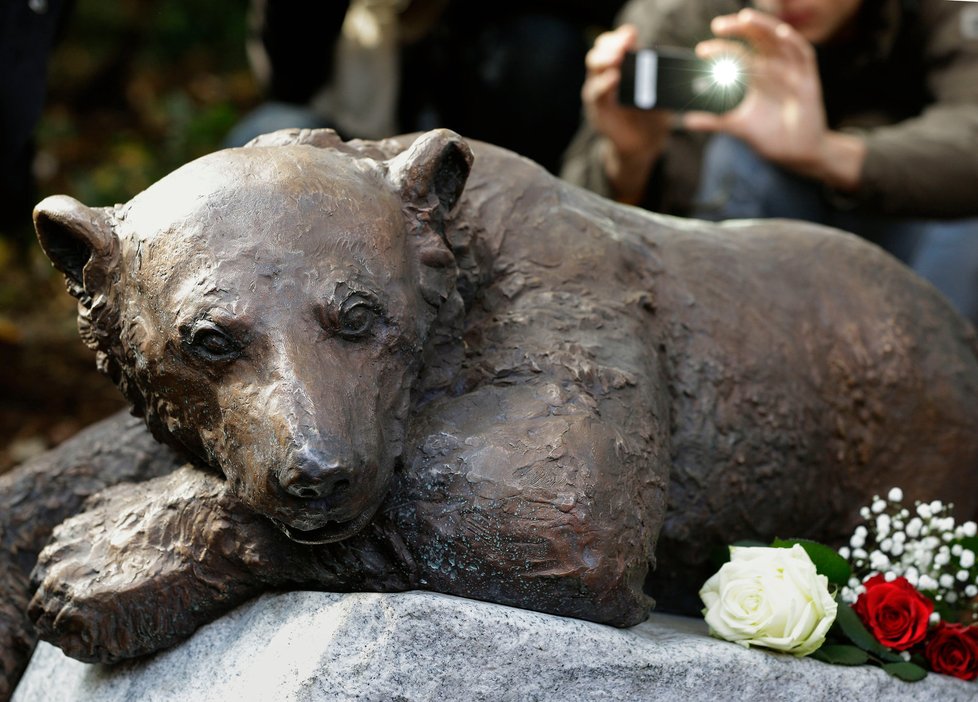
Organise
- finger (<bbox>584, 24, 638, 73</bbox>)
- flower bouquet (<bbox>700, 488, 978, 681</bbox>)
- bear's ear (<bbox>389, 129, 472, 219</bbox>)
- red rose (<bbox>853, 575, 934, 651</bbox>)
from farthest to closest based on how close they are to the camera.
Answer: finger (<bbox>584, 24, 638, 73</bbox>) < red rose (<bbox>853, 575, 934, 651</bbox>) < flower bouquet (<bbox>700, 488, 978, 681</bbox>) < bear's ear (<bbox>389, 129, 472, 219</bbox>)

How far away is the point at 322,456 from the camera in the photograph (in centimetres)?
189

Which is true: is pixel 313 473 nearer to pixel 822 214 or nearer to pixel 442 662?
pixel 442 662

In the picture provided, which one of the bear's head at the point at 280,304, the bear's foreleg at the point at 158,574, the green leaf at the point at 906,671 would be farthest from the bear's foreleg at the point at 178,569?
the green leaf at the point at 906,671

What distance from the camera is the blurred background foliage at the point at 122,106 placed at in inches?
255

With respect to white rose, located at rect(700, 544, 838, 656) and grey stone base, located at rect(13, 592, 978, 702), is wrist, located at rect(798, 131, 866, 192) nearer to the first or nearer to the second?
white rose, located at rect(700, 544, 838, 656)

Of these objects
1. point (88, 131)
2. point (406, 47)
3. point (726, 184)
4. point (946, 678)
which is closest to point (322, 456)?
point (946, 678)

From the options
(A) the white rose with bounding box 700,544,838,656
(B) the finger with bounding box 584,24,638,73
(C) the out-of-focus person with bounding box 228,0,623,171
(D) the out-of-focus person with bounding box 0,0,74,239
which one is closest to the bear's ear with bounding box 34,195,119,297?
(A) the white rose with bounding box 700,544,838,656

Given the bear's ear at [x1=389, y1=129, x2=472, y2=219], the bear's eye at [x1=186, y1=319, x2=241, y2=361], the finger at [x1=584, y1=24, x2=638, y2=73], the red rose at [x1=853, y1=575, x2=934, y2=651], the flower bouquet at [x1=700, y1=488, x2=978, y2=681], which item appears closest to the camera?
the bear's eye at [x1=186, y1=319, x2=241, y2=361]

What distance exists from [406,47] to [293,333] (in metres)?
3.25

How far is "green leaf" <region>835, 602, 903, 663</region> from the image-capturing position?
2482 millimetres

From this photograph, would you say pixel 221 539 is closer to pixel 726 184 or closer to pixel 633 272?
pixel 633 272

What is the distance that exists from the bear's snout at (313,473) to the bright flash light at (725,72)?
6.96ft

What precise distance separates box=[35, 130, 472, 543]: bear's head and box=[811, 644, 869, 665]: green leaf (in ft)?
2.93

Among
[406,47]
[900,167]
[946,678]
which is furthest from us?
[406,47]
